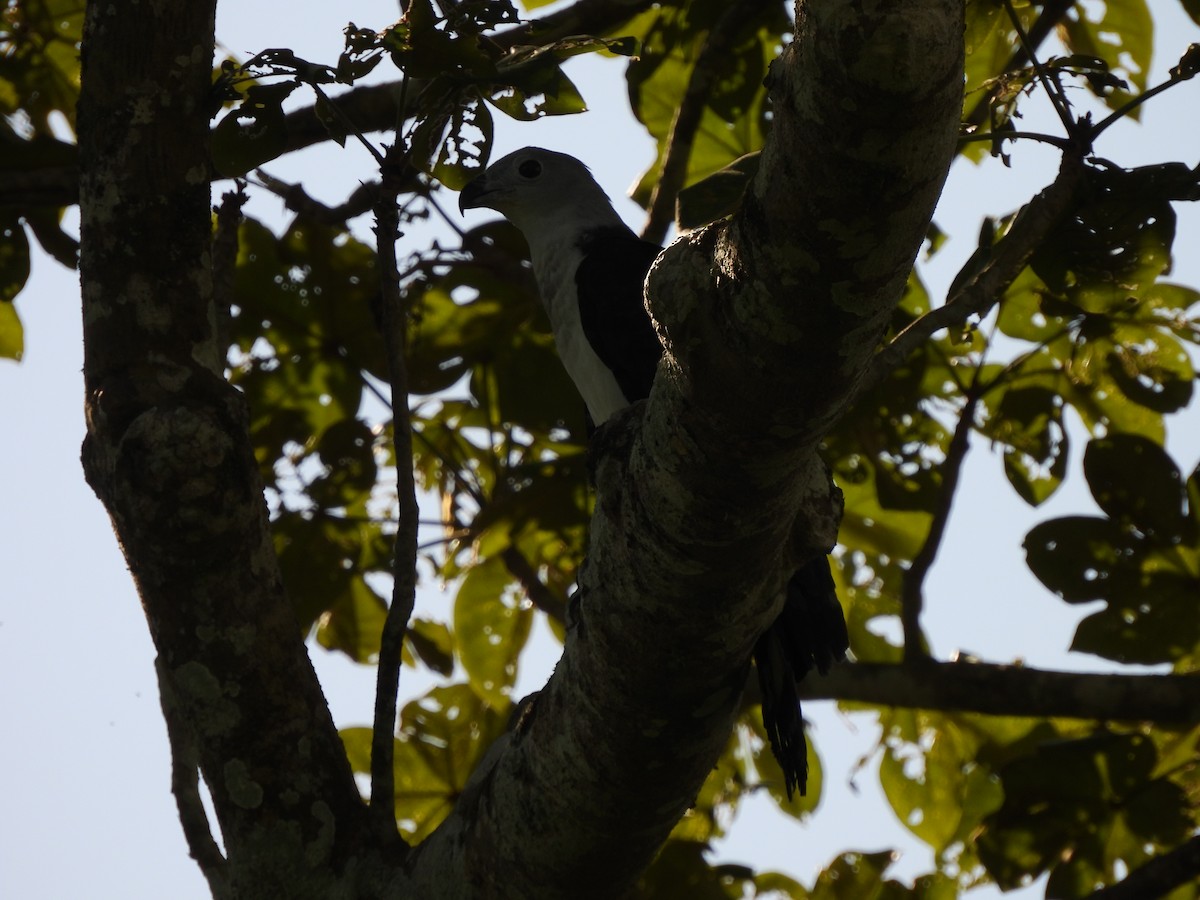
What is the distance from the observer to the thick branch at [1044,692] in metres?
3.46

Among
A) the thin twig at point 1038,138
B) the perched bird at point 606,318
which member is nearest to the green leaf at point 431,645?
the perched bird at point 606,318

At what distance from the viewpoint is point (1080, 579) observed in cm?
354

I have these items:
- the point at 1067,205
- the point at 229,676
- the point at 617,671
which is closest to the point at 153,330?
the point at 229,676

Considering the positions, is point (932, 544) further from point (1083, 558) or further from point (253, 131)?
point (253, 131)

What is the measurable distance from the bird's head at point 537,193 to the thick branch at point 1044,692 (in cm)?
194

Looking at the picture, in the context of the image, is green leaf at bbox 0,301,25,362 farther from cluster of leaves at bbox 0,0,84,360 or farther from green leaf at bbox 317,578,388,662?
green leaf at bbox 317,578,388,662

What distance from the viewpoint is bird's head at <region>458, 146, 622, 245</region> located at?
444 cm

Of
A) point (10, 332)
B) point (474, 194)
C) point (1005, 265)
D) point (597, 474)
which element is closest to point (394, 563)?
point (597, 474)

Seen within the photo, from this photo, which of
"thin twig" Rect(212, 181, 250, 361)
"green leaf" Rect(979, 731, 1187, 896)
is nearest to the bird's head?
"thin twig" Rect(212, 181, 250, 361)

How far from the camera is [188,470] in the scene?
2191 mm

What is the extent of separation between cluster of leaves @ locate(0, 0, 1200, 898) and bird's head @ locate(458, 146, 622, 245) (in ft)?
0.46

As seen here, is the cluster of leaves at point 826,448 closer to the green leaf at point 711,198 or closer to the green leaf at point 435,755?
the green leaf at point 435,755

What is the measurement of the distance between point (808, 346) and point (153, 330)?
1495 millimetres

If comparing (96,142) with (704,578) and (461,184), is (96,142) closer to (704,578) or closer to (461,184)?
(461,184)
